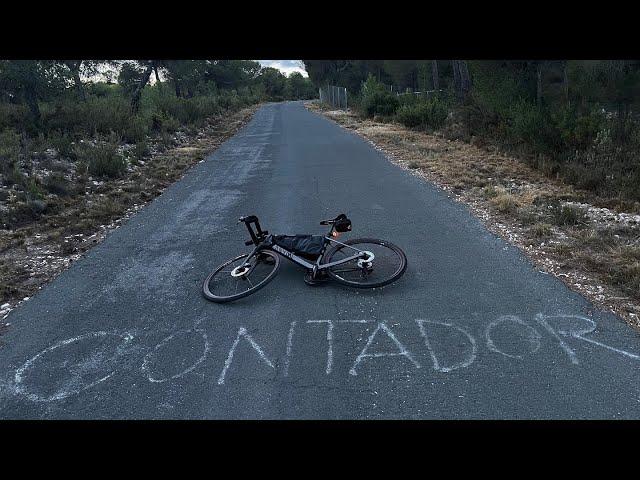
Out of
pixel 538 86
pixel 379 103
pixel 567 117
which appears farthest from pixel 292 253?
pixel 379 103

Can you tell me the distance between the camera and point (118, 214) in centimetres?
766

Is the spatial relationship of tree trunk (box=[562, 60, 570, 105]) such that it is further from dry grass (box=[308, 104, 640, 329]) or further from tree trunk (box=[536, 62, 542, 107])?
dry grass (box=[308, 104, 640, 329])

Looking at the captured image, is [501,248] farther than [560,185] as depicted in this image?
No

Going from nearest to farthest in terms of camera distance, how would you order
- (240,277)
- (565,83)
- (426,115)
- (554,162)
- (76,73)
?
(240,277) < (554,162) < (565,83) < (76,73) < (426,115)

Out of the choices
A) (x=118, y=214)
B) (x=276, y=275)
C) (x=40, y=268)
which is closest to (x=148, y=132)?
(x=118, y=214)

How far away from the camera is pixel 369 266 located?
189 inches

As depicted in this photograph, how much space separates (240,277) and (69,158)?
28.4 ft

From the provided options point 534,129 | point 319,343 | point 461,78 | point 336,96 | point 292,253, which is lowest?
point 319,343

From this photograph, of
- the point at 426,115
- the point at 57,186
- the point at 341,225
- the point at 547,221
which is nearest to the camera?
→ the point at 341,225

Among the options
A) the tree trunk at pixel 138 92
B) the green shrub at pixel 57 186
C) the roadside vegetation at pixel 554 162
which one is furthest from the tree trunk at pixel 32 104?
the roadside vegetation at pixel 554 162

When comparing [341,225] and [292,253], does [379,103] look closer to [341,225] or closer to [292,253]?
[341,225]

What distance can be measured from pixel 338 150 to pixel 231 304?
34.7 ft

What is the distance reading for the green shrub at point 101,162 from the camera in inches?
398

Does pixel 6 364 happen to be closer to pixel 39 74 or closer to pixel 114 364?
pixel 114 364
